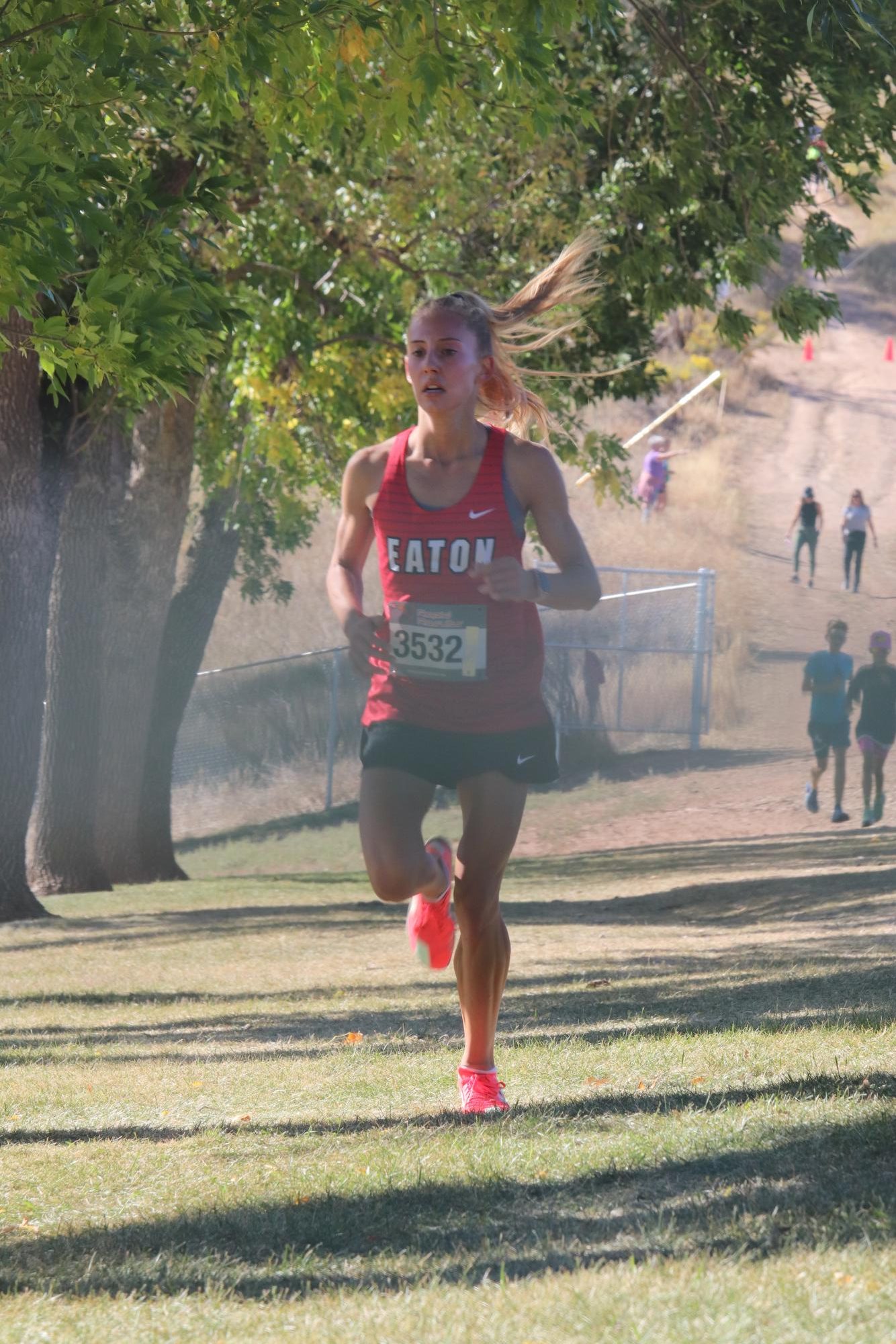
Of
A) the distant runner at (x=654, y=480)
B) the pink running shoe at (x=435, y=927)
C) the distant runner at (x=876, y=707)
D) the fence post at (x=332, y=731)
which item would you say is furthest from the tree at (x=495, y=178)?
the distant runner at (x=654, y=480)

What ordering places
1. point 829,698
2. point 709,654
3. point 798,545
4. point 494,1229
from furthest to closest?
point 798,545
point 709,654
point 829,698
point 494,1229

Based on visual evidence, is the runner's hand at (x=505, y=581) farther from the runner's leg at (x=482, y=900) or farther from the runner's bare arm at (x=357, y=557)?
the runner's leg at (x=482, y=900)

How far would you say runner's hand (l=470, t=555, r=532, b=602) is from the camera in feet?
14.0

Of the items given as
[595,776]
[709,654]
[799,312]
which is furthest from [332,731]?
[799,312]

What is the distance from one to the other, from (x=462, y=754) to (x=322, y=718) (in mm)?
23329

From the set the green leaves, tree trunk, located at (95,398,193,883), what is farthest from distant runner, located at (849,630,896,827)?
tree trunk, located at (95,398,193,883)

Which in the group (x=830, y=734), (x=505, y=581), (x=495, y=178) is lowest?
(x=830, y=734)

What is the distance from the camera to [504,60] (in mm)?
6797

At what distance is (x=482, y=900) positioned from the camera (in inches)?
185

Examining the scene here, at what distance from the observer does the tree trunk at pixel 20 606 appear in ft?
42.8

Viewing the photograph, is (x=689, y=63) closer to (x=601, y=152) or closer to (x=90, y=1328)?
(x=601, y=152)

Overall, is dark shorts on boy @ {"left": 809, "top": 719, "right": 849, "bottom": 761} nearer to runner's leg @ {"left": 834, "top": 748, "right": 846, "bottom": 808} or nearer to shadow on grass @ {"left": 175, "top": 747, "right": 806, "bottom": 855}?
runner's leg @ {"left": 834, "top": 748, "right": 846, "bottom": 808}

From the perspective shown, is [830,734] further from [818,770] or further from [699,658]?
[699,658]

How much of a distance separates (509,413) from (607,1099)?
76.3 inches
